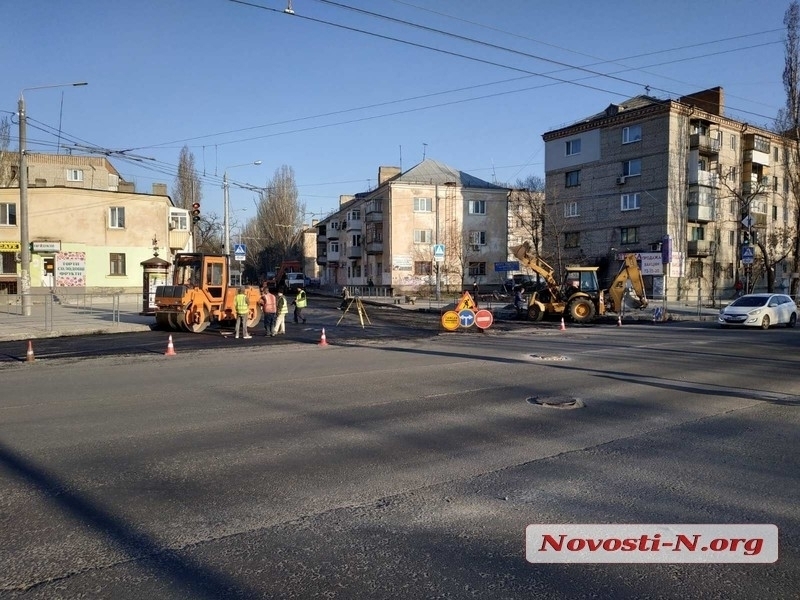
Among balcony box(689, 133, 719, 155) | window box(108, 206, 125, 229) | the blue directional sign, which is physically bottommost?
the blue directional sign

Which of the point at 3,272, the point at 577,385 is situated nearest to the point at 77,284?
the point at 3,272

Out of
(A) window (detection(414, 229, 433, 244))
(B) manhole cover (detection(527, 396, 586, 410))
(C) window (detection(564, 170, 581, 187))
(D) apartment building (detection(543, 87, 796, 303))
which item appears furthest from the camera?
(A) window (detection(414, 229, 433, 244))

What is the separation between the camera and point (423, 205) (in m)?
55.8

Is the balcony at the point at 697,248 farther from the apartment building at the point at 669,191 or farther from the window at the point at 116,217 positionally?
the window at the point at 116,217

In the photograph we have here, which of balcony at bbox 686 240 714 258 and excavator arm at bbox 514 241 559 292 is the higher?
balcony at bbox 686 240 714 258

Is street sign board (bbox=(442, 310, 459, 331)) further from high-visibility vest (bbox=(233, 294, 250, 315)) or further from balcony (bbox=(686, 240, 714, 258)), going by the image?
balcony (bbox=(686, 240, 714, 258))

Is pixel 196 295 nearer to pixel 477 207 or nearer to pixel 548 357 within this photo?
pixel 548 357

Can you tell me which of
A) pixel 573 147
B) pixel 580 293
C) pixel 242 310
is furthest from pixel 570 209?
pixel 242 310

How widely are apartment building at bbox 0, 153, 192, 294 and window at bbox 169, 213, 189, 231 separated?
5.26ft

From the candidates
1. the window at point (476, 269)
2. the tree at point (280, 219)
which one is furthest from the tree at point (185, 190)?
the window at point (476, 269)

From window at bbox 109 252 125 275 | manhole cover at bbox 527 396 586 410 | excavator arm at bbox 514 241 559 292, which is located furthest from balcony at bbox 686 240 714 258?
manhole cover at bbox 527 396 586 410

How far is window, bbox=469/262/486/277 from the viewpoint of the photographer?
57656 millimetres

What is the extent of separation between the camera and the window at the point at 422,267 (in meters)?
55.1

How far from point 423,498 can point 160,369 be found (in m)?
9.53
